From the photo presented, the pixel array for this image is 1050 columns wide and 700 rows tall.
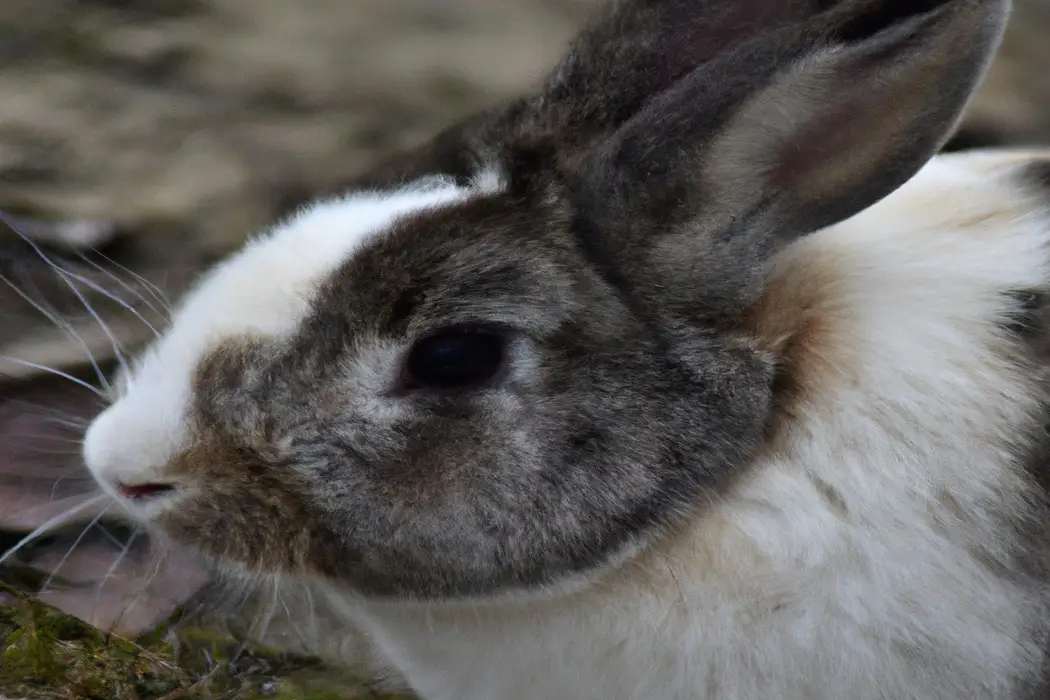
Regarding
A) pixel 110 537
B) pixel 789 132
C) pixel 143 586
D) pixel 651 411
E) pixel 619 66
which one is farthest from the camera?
pixel 110 537

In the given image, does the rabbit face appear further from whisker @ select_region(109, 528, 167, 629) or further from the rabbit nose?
whisker @ select_region(109, 528, 167, 629)

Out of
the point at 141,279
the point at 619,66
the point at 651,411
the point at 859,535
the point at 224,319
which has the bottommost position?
the point at 859,535

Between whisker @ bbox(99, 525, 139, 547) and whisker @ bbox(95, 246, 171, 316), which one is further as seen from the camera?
whisker @ bbox(99, 525, 139, 547)

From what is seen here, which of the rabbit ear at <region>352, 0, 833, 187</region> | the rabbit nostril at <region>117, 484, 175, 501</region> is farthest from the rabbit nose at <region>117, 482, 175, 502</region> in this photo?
the rabbit ear at <region>352, 0, 833, 187</region>

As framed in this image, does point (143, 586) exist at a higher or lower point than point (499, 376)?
higher

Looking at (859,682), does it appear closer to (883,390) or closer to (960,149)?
(883,390)

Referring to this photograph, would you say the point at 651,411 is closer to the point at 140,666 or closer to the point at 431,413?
the point at 431,413

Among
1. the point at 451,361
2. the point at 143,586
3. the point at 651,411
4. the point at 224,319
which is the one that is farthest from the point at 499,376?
the point at 143,586
